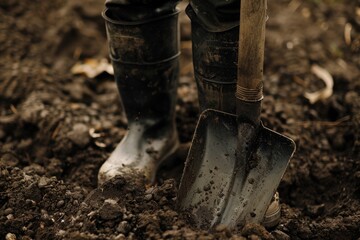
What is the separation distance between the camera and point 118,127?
260cm

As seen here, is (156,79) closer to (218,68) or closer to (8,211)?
(218,68)

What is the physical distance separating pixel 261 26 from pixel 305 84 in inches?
52.8

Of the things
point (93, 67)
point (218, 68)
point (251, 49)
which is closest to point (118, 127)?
point (93, 67)

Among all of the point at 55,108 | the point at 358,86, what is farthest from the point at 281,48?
the point at 55,108

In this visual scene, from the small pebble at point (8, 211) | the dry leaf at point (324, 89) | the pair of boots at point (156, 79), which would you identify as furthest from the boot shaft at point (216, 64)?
the dry leaf at point (324, 89)

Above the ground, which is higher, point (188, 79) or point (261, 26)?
point (261, 26)

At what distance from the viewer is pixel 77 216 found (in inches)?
69.6

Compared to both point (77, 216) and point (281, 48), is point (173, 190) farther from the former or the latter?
point (281, 48)

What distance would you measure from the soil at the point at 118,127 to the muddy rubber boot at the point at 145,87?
0.11m

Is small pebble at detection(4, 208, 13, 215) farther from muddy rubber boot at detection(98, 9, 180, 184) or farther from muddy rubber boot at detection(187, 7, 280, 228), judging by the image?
muddy rubber boot at detection(187, 7, 280, 228)

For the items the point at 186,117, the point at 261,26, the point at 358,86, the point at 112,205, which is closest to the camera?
the point at 261,26

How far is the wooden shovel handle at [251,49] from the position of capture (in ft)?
5.26

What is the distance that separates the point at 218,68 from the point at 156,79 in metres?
0.38

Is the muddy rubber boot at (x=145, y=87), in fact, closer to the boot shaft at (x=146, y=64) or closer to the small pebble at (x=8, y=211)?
the boot shaft at (x=146, y=64)
